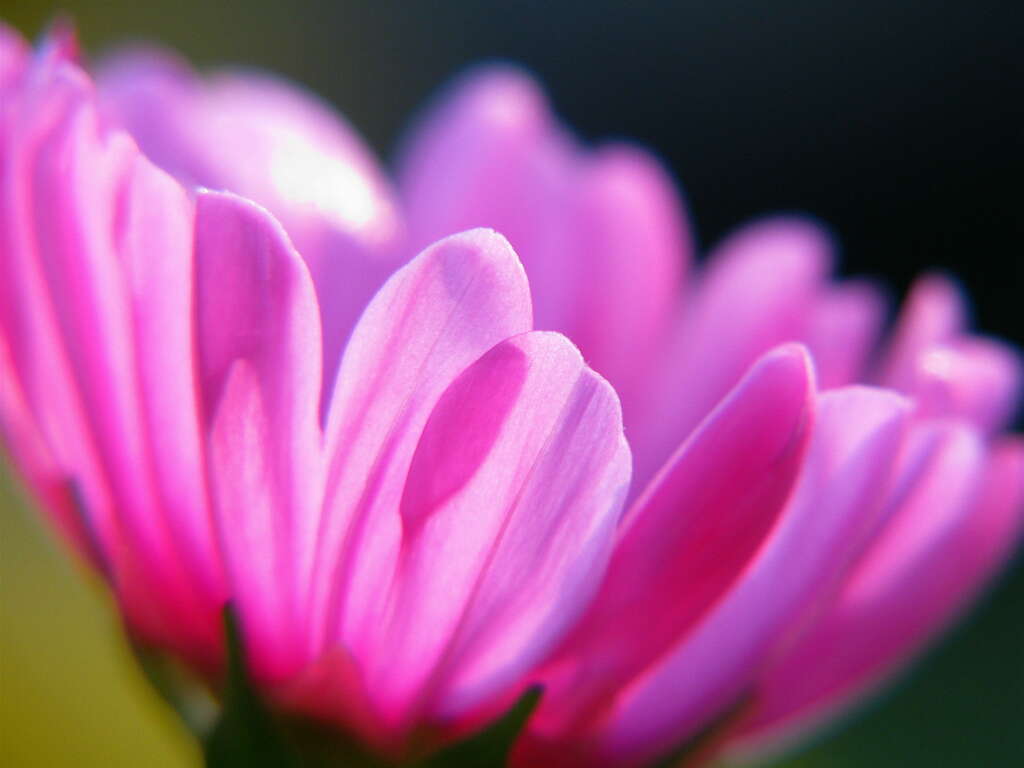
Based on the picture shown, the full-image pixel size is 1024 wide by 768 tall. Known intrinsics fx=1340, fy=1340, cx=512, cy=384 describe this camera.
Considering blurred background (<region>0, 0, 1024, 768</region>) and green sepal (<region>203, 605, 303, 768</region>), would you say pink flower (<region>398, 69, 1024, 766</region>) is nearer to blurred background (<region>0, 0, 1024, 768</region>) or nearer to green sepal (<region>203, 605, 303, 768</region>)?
green sepal (<region>203, 605, 303, 768</region>)

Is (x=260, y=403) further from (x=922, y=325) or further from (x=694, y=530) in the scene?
(x=922, y=325)

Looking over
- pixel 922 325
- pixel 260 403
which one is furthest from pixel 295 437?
pixel 922 325

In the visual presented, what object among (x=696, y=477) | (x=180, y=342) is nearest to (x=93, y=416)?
(x=180, y=342)

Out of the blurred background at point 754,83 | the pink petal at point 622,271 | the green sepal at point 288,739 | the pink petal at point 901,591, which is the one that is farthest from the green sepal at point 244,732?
the blurred background at point 754,83

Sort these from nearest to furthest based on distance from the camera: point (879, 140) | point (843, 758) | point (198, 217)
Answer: point (198, 217)
point (843, 758)
point (879, 140)

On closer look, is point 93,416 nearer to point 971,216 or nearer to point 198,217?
point 198,217

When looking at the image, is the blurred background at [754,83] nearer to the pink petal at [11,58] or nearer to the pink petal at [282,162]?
the pink petal at [282,162]
